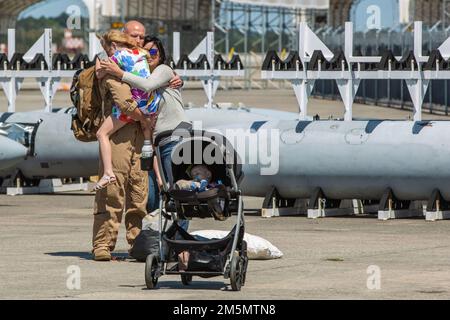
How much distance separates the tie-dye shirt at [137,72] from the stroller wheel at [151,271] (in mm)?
2239

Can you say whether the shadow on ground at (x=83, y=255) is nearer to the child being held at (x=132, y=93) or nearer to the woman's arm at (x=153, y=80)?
the child being held at (x=132, y=93)

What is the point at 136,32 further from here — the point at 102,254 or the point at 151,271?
the point at 151,271

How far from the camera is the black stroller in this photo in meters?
11.7

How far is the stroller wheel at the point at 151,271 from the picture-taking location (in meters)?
11.5

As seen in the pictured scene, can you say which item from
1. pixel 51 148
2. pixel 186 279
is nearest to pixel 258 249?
pixel 186 279

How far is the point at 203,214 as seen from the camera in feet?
39.4

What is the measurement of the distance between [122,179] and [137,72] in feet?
3.41

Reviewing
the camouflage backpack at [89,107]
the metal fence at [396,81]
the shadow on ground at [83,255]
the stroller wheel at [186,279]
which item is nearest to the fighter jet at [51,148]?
the shadow on ground at [83,255]

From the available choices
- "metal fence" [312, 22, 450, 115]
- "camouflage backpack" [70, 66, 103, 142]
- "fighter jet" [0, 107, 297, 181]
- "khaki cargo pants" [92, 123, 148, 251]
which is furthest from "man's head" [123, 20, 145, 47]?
"metal fence" [312, 22, 450, 115]

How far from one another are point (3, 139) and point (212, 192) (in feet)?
35.8

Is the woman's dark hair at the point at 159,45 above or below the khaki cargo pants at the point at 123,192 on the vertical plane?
above

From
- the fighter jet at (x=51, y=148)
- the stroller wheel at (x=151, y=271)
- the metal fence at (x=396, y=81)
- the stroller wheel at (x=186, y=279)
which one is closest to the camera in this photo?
the stroller wheel at (x=151, y=271)

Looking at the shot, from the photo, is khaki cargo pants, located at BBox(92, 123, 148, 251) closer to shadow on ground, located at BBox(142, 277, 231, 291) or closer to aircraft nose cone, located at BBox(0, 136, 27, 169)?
shadow on ground, located at BBox(142, 277, 231, 291)
